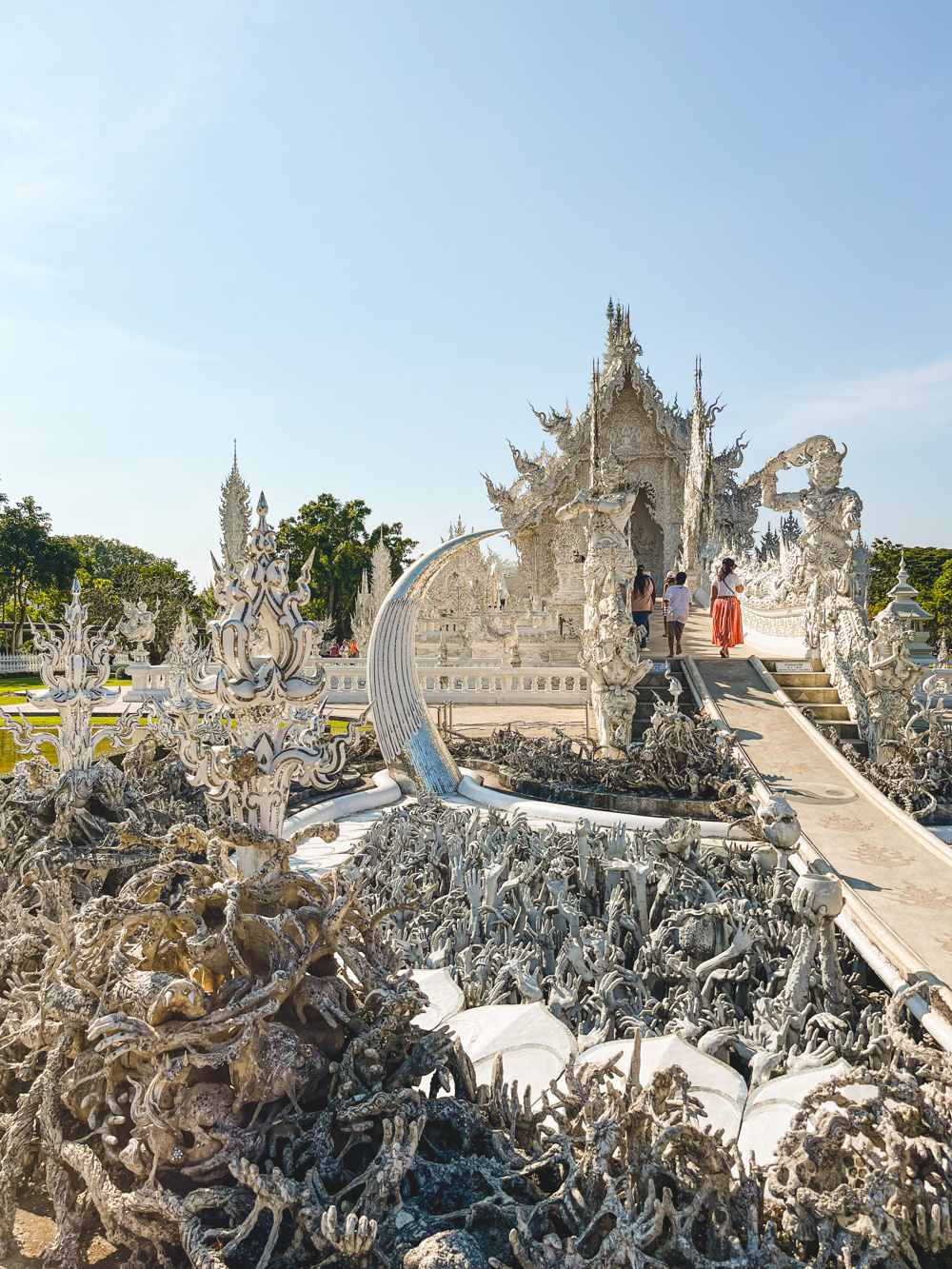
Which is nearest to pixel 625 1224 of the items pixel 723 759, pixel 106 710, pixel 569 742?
pixel 723 759

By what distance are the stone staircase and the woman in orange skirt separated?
899 millimetres

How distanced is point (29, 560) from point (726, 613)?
1323 inches

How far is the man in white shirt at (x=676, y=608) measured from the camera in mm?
12312

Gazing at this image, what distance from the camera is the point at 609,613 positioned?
398 inches

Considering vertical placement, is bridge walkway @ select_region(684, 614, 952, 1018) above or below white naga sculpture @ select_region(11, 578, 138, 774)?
below

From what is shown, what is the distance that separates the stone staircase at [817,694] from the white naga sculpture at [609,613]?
2.51 m

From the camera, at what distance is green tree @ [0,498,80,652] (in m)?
35.7

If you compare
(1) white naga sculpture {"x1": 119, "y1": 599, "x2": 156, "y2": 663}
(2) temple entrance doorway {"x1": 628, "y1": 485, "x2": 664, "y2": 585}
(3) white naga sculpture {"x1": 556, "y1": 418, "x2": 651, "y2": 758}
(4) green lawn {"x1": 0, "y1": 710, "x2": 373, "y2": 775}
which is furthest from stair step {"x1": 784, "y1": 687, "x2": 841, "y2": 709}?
(1) white naga sculpture {"x1": 119, "y1": 599, "x2": 156, "y2": 663}

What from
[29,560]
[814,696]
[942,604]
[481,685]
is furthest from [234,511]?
[942,604]

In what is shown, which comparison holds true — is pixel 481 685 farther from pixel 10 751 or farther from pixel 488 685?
pixel 10 751

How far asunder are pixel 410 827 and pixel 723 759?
3.67 metres

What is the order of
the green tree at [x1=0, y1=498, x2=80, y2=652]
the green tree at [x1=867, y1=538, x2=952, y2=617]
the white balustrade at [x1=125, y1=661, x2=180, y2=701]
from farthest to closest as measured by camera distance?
1. the green tree at [x1=867, y1=538, x2=952, y2=617]
2. the green tree at [x1=0, y1=498, x2=80, y2=652]
3. the white balustrade at [x1=125, y1=661, x2=180, y2=701]

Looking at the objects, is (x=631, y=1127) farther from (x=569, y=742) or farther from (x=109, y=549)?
(x=109, y=549)

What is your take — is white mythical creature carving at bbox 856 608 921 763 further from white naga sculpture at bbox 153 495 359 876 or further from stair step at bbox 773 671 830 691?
white naga sculpture at bbox 153 495 359 876
